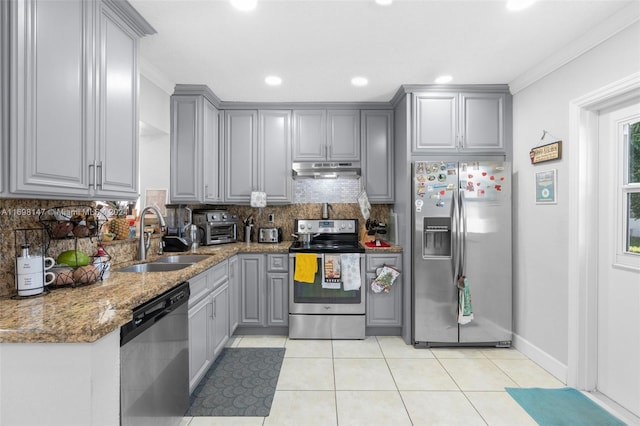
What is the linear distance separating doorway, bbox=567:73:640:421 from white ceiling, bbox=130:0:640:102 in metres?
0.61

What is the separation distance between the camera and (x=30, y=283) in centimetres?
142

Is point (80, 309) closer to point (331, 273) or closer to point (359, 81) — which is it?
point (331, 273)

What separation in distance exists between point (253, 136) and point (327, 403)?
268 centimetres

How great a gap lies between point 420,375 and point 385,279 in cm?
91

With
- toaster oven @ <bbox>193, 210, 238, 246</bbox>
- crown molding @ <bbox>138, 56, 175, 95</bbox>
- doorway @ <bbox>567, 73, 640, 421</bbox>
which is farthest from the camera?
toaster oven @ <bbox>193, 210, 238, 246</bbox>

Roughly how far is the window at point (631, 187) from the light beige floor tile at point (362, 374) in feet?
6.17

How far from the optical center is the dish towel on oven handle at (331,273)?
10.1ft

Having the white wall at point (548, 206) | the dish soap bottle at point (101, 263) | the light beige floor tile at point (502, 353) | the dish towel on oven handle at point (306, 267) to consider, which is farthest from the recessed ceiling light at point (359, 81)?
the light beige floor tile at point (502, 353)

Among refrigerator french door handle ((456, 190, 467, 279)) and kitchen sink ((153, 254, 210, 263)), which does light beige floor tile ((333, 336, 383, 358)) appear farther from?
kitchen sink ((153, 254, 210, 263))

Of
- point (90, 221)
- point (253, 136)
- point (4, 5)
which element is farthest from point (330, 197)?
point (4, 5)

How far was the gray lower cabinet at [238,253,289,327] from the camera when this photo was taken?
3.18 meters

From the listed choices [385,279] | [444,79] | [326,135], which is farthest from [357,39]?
[385,279]

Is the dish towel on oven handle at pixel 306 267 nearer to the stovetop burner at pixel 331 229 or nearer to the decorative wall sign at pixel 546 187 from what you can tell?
the stovetop burner at pixel 331 229

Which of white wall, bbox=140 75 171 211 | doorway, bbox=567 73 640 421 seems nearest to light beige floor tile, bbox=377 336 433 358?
doorway, bbox=567 73 640 421
